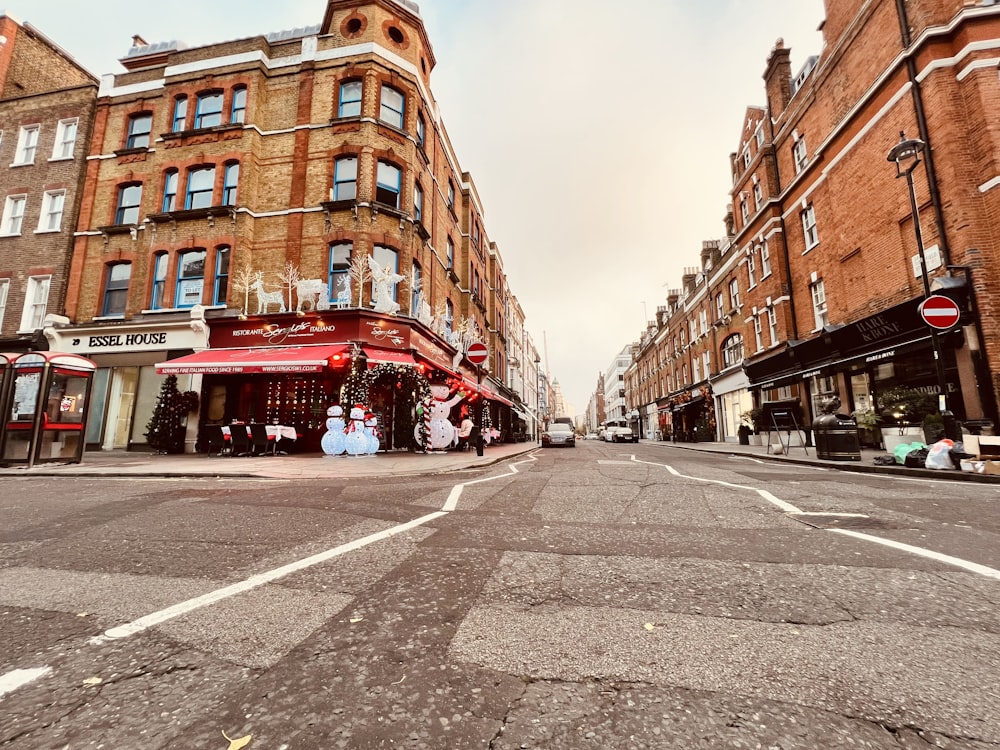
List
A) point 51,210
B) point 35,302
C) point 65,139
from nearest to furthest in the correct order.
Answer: point 35,302 → point 51,210 → point 65,139

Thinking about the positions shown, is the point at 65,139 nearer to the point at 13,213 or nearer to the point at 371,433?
the point at 13,213

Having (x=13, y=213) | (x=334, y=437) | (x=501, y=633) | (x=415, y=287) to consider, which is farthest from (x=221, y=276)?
(x=501, y=633)

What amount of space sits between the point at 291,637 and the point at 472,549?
5.23ft

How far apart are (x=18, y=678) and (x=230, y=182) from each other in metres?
19.6

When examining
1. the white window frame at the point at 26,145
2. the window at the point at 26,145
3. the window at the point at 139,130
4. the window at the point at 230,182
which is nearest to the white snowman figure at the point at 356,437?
the window at the point at 230,182

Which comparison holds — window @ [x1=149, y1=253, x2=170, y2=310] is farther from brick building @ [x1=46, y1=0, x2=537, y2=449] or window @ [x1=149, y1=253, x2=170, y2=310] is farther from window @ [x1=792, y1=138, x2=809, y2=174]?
window @ [x1=792, y1=138, x2=809, y2=174]

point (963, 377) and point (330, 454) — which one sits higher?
point (963, 377)

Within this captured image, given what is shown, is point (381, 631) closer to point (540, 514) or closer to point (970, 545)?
point (540, 514)

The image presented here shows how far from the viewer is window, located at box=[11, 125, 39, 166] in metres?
19.2

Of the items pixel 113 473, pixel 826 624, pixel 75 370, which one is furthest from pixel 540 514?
pixel 75 370

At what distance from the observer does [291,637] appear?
1943mm

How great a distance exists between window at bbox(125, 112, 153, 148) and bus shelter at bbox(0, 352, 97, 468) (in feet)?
41.0

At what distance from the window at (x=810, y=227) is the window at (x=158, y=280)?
84.1 ft

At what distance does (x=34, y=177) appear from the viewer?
18.7m
